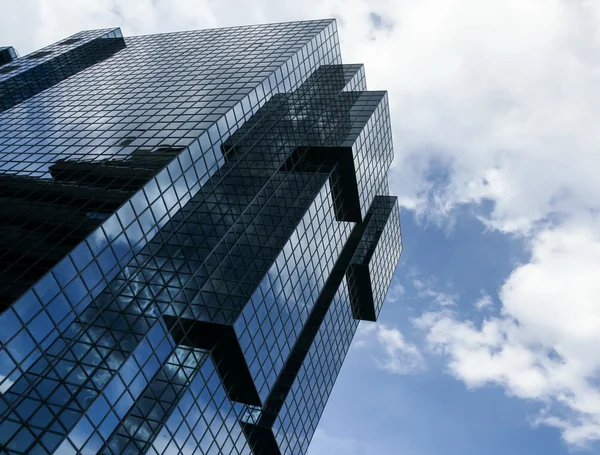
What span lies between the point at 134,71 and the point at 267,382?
39499 mm

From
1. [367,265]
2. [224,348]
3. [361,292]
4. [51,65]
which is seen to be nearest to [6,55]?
[51,65]

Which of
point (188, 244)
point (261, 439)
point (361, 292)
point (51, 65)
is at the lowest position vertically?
point (361, 292)

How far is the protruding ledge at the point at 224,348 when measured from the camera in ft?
138

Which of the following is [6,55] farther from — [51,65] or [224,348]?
[224,348]

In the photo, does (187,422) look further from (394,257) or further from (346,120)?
(394,257)

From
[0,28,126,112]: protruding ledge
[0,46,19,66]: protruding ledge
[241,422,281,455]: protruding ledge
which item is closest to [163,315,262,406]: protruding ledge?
[241,422,281,455]: protruding ledge

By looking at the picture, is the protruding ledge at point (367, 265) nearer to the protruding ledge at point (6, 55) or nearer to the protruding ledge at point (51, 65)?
the protruding ledge at point (51, 65)

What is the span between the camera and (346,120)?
229ft

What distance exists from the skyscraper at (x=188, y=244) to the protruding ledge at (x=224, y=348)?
0.55ft

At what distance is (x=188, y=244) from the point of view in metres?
44.2

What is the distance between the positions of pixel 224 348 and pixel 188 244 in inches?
343

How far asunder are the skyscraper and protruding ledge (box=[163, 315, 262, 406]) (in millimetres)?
168

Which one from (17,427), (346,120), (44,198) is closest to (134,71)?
(346,120)

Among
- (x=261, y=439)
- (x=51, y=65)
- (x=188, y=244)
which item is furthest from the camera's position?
(x=51, y=65)
